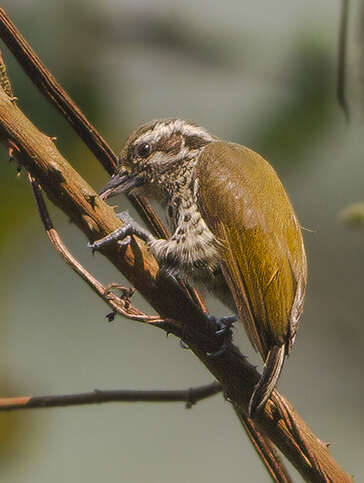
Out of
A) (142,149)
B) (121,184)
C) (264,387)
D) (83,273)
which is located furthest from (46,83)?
(142,149)

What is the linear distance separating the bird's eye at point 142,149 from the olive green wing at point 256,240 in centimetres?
29

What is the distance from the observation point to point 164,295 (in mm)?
1849

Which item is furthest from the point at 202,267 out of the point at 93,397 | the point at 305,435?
the point at 305,435

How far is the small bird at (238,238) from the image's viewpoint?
2281 mm

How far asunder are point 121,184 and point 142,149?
181 mm

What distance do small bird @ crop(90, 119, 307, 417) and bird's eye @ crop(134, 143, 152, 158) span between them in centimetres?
5

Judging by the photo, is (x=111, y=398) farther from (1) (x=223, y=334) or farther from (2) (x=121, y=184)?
(2) (x=121, y=184)

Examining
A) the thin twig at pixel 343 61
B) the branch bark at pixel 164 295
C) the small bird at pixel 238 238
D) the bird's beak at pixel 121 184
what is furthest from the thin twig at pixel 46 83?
the bird's beak at pixel 121 184

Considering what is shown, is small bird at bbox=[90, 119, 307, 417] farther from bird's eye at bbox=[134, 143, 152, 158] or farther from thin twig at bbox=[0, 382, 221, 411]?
thin twig at bbox=[0, 382, 221, 411]

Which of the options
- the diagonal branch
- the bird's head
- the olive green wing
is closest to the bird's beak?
the bird's head

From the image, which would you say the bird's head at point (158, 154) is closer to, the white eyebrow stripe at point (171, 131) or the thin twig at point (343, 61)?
the white eyebrow stripe at point (171, 131)

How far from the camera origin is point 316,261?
5.00 meters

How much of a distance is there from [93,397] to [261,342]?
0.45m

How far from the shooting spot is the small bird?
228cm
